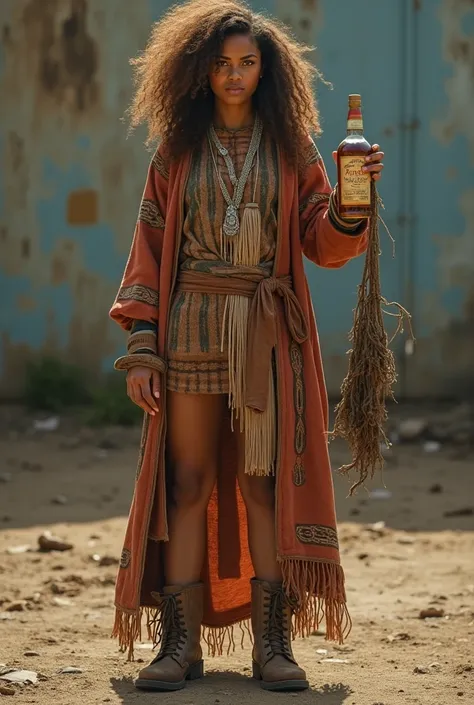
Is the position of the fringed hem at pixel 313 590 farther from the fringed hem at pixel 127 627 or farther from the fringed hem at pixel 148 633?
the fringed hem at pixel 127 627

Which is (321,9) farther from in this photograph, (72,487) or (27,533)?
(27,533)

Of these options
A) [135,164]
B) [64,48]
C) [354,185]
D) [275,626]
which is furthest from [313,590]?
[64,48]

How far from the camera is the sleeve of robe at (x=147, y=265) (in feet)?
13.8

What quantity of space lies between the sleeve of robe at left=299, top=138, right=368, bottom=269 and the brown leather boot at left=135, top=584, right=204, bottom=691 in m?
1.13

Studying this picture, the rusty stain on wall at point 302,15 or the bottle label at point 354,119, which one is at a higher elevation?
the rusty stain on wall at point 302,15

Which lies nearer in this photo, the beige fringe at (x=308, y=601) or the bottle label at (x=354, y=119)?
the bottle label at (x=354, y=119)

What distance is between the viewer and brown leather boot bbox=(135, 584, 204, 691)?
414 cm

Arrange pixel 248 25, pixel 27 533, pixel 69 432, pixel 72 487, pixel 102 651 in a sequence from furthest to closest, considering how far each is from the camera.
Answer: pixel 69 432
pixel 72 487
pixel 27 533
pixel 102 651
pixel 248 25

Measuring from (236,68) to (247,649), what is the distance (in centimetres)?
205

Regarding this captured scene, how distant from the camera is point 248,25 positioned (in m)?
4.16

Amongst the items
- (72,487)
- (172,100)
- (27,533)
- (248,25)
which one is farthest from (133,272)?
(72,487)

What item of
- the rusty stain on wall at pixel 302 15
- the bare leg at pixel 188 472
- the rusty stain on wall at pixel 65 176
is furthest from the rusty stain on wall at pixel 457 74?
the bare leg at pixel 188 472

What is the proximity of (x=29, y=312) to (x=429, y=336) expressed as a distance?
286cm

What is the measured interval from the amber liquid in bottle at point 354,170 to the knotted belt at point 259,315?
14.2 inches
